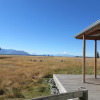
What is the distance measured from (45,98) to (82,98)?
0.87m

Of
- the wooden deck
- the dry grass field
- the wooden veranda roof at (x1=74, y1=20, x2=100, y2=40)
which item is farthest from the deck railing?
the dry grass field

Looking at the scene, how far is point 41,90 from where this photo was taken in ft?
18.0

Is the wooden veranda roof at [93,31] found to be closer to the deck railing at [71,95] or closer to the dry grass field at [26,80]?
the deck railing at [71,95]

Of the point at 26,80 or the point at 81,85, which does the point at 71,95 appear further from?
the point at 26,80

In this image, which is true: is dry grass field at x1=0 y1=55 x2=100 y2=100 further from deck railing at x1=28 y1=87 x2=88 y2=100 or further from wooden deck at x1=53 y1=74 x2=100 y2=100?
deck railing at x1=28 y1=87 x2=88 y2=100

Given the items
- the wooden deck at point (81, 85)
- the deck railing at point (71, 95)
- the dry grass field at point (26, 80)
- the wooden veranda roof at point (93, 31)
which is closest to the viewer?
the deck railing at point (71, 95)

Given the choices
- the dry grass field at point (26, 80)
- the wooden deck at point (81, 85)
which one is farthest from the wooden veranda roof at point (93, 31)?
the dry grass field at point (26, 80)

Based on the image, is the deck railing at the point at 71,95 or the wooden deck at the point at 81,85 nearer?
the deck railing at the point at 71,95

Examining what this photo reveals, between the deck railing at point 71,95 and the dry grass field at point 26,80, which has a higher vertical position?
the deck railing at point 71,95

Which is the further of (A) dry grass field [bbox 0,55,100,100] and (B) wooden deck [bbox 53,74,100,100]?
(A) dry grass field [bbox 0,55,100,100]

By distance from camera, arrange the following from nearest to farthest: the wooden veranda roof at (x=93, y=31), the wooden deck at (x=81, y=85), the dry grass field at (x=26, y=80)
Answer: the wooden deck at (x=81, y=85)
the wooden veranda roof at (x=93, y=31)
the dry grass field at (x=26, y=80)

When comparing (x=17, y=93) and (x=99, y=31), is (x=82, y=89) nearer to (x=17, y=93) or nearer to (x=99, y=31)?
(x=99, y=31)

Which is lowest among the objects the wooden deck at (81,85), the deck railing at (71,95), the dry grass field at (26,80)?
the dry grass field at (26,80)

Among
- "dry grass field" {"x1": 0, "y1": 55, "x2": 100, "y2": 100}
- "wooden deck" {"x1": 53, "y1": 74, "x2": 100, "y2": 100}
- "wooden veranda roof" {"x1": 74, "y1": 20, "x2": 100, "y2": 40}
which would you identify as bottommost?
"dry grass field" {"x1": 0, "y1": 55, "x2": 100, "y2": 100}
